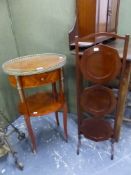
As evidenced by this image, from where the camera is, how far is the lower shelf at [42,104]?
1606mm

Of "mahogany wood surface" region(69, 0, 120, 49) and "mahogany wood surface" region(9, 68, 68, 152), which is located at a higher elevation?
"mahogany wood surface" region(69, 0, 120, 49)

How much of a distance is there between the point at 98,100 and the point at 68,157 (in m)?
0.58

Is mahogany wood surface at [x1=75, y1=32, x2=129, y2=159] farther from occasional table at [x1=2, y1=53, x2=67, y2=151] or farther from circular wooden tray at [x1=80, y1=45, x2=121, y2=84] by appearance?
occasional table at [x1=2, y1=53, x2=67, y2=151]

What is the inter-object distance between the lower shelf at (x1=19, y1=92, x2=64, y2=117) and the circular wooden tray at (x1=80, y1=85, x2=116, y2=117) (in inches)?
9.2

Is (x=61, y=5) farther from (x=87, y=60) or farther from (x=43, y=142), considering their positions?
(x=43, y=142)

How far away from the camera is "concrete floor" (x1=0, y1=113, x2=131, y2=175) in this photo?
1568 millimetres

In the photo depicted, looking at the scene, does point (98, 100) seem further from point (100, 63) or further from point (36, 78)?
point (36, 78)

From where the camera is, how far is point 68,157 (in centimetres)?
169

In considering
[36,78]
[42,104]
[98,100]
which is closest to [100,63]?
[98,100]

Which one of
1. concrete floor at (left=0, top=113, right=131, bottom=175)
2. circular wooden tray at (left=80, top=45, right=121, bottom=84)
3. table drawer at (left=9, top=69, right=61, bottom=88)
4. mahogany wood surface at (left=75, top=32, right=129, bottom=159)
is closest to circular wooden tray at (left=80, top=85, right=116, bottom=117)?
mahogany wood surface at (left=75, top=32, right=129, bottom=159)

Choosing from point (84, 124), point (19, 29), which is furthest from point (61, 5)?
point (84, 124)

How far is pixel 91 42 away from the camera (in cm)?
150

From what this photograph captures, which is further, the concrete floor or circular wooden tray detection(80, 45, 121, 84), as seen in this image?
the concrete floor

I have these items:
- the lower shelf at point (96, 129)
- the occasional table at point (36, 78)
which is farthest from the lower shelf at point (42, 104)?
the lower shelf at point (96, 129)
